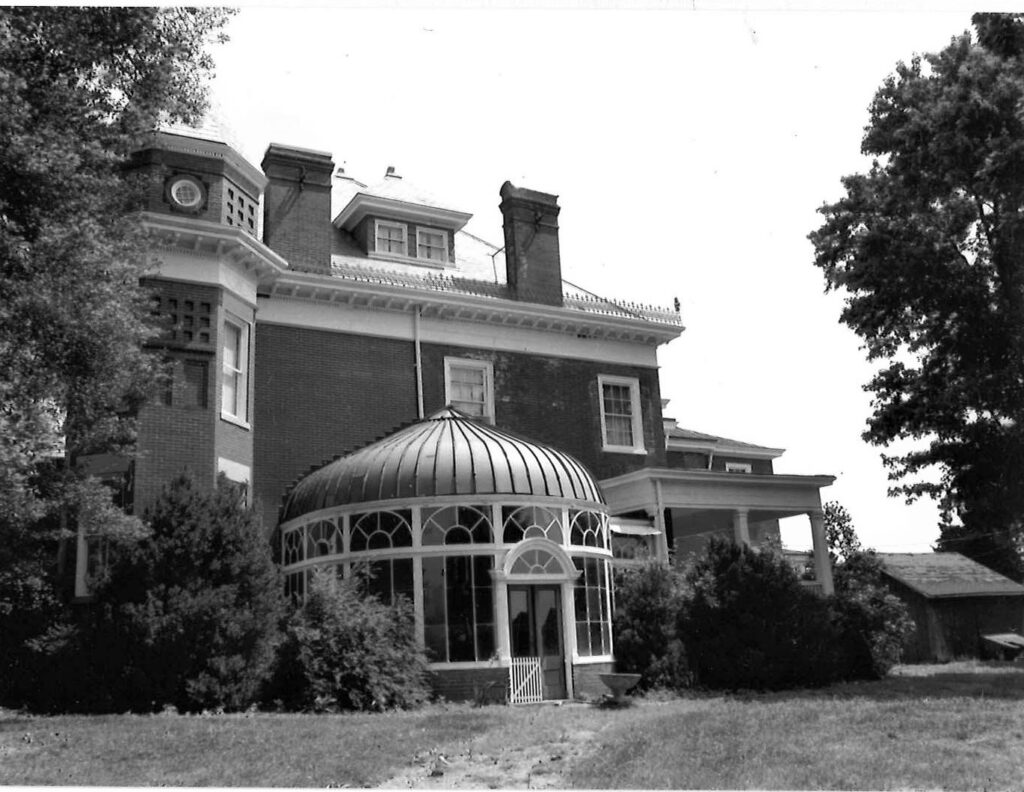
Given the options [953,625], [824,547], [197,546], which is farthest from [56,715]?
[953,625]

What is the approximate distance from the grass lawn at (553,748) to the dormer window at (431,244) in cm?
1409

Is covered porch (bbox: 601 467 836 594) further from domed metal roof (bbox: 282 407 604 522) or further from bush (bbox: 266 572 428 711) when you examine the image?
bush (bbox: 266 572 428 711)

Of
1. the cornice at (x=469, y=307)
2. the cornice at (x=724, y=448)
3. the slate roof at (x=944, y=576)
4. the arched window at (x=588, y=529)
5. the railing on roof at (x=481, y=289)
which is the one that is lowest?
the slate roof at (x=944, y=576)

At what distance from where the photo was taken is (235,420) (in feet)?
65.4

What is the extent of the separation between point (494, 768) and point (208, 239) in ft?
41.5

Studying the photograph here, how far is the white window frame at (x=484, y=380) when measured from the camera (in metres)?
23.8

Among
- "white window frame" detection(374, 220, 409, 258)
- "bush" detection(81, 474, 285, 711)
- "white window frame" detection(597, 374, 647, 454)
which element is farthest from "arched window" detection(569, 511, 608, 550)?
"white window frame" detection(374, 220, 409, 258)

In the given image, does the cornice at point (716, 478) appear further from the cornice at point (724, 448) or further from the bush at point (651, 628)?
the cornice at point (724, 448)

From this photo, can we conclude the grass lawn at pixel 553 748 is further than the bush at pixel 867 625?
No

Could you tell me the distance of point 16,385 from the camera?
41.0ft

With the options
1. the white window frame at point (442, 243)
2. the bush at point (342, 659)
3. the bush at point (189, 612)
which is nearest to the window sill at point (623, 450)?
the white window frame at point (442, 243)

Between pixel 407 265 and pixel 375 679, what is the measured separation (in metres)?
12.5

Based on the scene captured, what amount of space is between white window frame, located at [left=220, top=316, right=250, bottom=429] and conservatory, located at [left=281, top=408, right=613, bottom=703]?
279 cm

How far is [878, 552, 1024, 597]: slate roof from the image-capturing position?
107 feet
